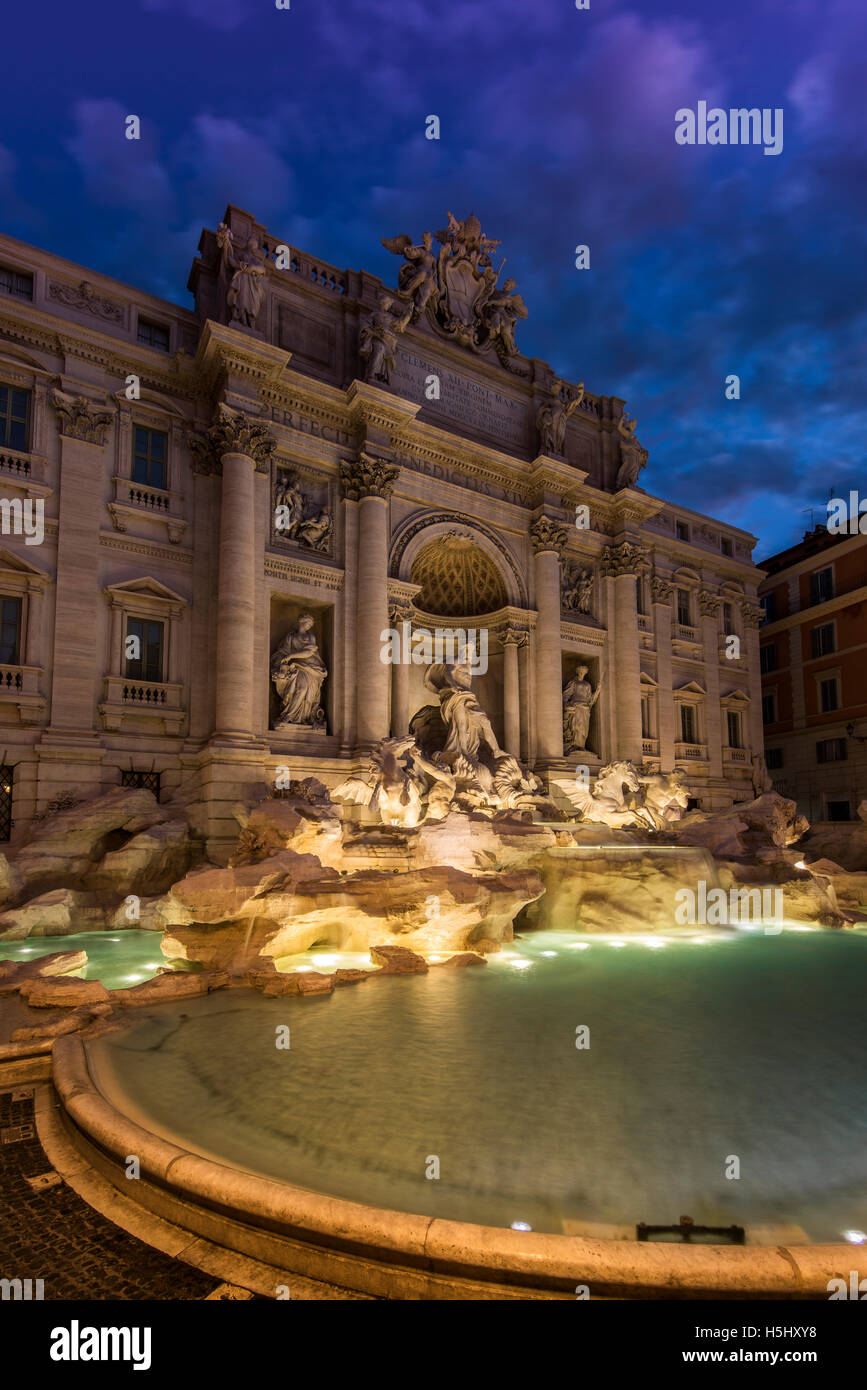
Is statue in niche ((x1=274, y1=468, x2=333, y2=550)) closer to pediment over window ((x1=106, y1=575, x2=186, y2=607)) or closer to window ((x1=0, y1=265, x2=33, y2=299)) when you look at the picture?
pediment over window ((x1=106, y1=575, x2=186, y2=607))

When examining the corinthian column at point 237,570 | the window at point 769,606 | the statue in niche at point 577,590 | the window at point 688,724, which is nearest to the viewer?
the corinthian column at point 237,570

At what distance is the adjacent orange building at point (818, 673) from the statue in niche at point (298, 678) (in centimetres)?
2191

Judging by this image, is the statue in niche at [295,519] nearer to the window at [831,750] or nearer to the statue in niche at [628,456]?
the statue in niche at [628,456]

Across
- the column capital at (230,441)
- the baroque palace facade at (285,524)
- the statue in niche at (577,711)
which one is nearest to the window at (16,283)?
the baroque palace facade at (285,524)

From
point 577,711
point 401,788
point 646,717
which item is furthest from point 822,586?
point 401,788

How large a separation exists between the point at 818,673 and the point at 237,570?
986 inches

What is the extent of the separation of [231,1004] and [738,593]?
27.8 m

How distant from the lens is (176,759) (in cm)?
1571

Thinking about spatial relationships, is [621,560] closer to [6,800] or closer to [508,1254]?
[6,800]

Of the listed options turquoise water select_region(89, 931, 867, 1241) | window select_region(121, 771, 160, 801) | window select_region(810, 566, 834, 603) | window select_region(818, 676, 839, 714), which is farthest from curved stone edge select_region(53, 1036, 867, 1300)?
window select_region(810, 566, 834, 603)

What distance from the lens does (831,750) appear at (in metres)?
28.8

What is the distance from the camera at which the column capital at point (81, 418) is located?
15.2 metres

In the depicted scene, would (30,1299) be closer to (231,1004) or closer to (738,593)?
(231,1004)
